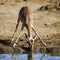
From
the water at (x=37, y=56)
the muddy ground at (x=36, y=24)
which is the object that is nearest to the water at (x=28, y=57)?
the water at (x=37, y=56)

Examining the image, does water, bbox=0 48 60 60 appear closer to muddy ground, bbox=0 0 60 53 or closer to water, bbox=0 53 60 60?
water, bbox=0 53 60 60

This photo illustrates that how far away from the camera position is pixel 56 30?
17188mm

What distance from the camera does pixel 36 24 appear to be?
60.4 feet

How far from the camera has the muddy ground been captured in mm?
14789

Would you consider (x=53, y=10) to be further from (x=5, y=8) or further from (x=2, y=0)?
(x=2, y=0)

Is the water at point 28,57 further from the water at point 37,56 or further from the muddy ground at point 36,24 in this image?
the muddy ground at point 36,24

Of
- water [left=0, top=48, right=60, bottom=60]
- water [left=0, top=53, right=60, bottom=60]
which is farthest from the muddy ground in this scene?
water [left=0, top=53, right=60, bottom=60]

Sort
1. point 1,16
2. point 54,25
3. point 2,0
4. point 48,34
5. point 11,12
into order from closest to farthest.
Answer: point 48,34
point 54,25
point 1,16
point 11,12
point 2,0

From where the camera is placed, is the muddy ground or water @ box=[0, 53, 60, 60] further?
→ the muddy ground

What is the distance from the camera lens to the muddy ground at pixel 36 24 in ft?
48.5

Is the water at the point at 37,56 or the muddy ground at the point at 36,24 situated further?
the muddy ground at the point at 36,24

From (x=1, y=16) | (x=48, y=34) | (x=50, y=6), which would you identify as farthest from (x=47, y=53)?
(x=50, y=6)

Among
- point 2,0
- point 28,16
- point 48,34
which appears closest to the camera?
point 28,16

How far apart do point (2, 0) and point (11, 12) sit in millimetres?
3827
